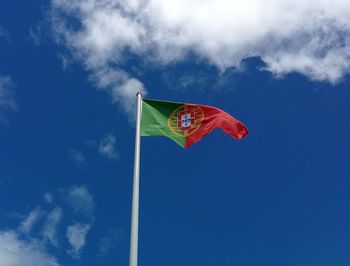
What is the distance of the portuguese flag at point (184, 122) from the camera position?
61.9ft

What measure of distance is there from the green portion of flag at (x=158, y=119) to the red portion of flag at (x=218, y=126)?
55cm

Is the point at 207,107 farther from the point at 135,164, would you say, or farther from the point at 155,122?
the point at 135,164

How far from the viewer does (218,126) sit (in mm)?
Answer: 18844

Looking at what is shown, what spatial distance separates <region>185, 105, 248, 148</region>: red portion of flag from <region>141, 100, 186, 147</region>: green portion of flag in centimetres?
55

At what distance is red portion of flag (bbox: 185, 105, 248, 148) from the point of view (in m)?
18.8

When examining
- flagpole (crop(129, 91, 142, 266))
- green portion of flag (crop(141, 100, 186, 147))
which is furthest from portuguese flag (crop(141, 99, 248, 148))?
flagpole (crop(129, 91, 142, 266))

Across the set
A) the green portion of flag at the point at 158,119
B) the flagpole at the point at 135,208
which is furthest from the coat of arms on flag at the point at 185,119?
the flagpole at the point at 135,208

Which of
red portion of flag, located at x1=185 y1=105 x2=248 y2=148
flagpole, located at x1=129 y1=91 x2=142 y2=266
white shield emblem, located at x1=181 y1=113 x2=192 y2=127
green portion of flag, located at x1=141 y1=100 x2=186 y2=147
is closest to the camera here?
flagpole, located at x1=129 y1=91 x2=142 y2=266

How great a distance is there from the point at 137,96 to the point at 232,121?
4.24m

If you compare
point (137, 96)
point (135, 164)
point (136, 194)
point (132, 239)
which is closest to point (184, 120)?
point (137, 96)

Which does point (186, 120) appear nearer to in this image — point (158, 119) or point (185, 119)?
point (185, 119)

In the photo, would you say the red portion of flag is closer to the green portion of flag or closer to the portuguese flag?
the portuguese flag

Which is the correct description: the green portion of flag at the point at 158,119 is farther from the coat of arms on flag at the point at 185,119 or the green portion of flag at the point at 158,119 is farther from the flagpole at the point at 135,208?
the flagpole at the point at 135,208

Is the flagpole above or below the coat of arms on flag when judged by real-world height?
below
